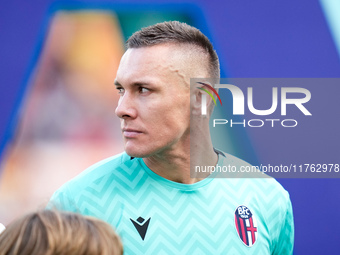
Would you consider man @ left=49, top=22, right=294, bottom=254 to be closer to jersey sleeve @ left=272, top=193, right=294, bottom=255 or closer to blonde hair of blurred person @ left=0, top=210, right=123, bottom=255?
jersey sleeve @ left=272, top=193, right=294, bottom=255

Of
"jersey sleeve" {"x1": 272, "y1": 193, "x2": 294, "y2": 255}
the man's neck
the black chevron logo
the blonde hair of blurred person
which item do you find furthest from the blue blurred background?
the blonde hair of blurred person

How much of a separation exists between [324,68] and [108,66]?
148 cm

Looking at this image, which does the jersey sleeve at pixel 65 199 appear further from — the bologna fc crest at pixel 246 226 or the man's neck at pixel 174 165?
the bologna fc crest at pixel 246 226

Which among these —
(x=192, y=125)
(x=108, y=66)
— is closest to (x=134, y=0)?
(x=108, y=66)

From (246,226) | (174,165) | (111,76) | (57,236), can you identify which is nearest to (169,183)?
(174,165)

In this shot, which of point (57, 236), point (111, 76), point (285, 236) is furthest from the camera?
point (111, 76)

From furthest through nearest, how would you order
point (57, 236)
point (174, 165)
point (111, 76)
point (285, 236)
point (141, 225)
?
point (111, 76) → point (285, 236) → point (174, 165) → point (141, 225) → point (57, 236)

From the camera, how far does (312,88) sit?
3.12 m

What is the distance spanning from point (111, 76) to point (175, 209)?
1638 millimetres

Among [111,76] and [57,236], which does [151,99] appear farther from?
[111,76]

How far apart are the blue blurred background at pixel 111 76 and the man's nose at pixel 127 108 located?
1.42 metres

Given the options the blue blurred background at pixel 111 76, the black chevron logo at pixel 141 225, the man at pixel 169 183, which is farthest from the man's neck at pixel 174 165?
the blue blurred background at pixel 111 76

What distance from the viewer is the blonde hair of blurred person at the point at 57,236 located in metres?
1.01

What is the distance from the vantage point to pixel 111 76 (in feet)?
10.3
